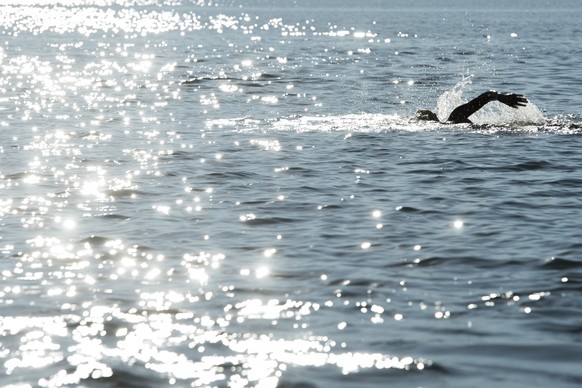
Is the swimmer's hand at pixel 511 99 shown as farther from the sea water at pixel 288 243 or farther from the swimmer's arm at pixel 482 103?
the sea water at pixel 288 243

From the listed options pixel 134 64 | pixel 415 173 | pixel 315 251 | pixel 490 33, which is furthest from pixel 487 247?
pixel 490 33

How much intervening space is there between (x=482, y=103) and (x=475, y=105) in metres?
0.91

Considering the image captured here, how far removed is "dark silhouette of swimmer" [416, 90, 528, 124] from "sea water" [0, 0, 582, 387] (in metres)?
0.64

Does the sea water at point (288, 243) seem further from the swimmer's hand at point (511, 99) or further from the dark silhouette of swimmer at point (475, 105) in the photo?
the swimmer's hand at point (511, 99)

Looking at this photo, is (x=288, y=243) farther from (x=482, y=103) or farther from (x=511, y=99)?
(x=482, y=103)

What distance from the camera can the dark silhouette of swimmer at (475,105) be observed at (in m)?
25.4

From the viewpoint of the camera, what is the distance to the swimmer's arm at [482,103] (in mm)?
25391

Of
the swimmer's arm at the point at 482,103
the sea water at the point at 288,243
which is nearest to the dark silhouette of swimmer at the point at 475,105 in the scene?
the swimmer's arm at the point at 482,103

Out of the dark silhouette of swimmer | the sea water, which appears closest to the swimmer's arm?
the dark silhouette of swimmer

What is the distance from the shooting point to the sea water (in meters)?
11.2

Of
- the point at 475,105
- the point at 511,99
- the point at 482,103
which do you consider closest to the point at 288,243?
the point at 511,99

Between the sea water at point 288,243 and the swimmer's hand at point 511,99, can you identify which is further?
the swimmer's hand at point 511,99

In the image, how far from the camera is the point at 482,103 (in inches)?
1046

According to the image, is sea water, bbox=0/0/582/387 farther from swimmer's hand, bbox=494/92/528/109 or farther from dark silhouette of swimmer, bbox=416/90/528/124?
swimmer's hand, bbox=494/92/528/109
